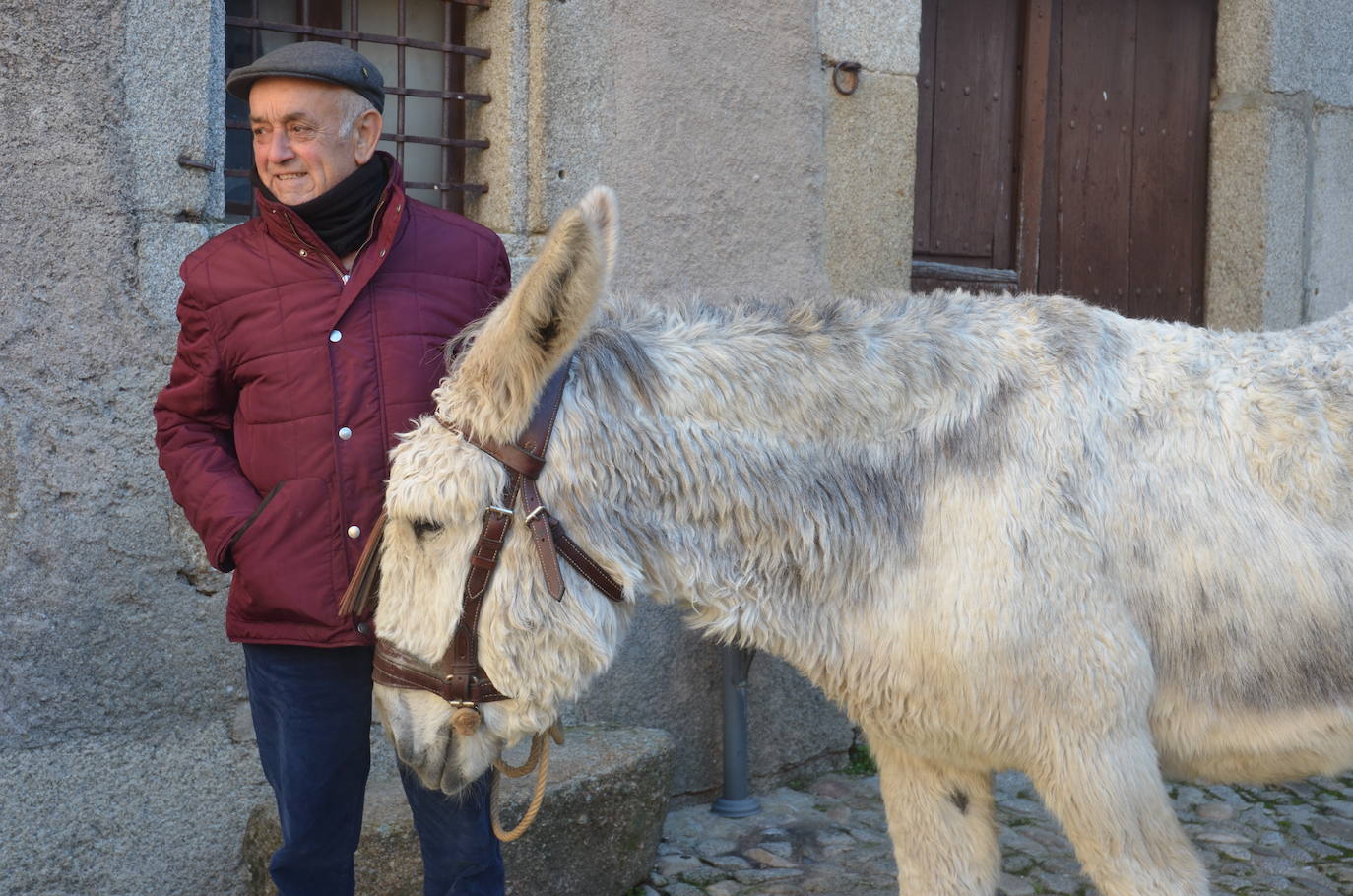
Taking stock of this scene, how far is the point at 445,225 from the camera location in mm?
2682

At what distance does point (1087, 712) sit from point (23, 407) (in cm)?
267

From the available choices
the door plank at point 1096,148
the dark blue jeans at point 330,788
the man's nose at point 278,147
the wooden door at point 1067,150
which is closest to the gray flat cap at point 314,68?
the man's nose at point 278,147

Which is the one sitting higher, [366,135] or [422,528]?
[366,135]

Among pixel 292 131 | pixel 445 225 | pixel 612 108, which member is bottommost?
pixel 445 225

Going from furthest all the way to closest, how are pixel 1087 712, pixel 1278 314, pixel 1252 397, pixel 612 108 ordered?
pixel 1278 314, pixel 612 108, pixel 1252 397, pixel 1087 712

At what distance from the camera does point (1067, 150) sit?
19.1ft

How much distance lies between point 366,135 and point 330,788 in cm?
137

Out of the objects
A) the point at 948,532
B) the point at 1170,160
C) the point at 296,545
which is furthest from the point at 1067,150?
the point at 296,545

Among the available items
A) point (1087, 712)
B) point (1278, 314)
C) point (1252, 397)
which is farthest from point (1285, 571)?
point (1278, 314)

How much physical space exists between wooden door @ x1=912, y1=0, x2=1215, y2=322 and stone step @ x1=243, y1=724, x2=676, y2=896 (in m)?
2.62

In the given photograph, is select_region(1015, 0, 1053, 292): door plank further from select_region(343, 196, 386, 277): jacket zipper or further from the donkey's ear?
the donkey's ear

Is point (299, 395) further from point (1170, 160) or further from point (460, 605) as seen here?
point (1170, 160)

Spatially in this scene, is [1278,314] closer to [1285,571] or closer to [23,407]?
[1285,571]

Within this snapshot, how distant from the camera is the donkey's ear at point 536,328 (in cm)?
202
